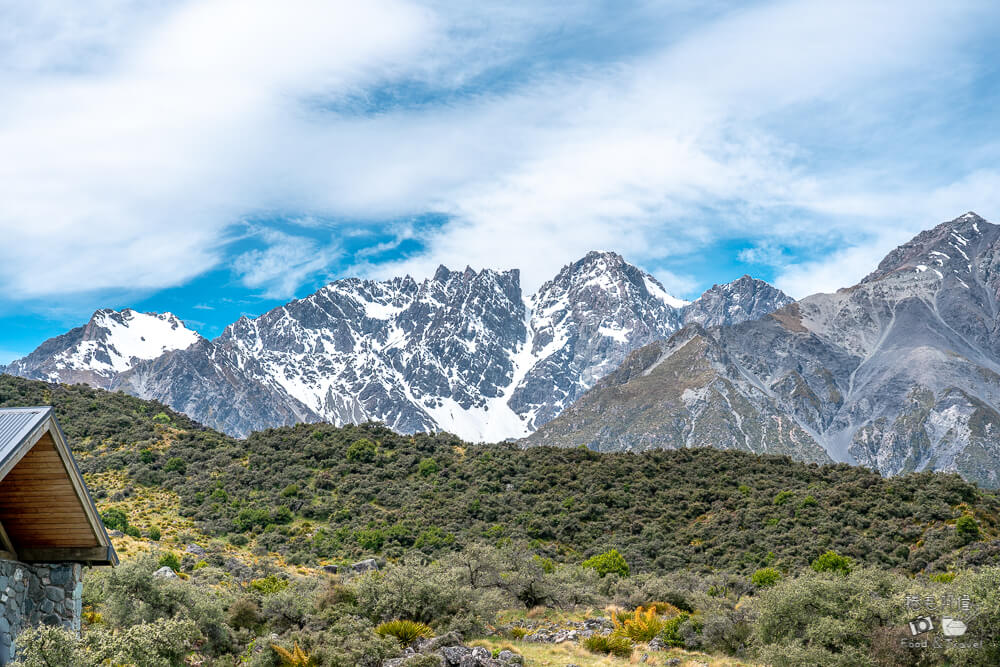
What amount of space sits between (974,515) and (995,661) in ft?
115

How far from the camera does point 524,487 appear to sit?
201 ft

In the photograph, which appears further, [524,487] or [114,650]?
[524,487]

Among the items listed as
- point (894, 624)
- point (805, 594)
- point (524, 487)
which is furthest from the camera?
point (524, 487)

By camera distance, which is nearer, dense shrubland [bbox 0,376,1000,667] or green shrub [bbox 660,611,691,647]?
dense shrubland [bbox 0,376,1000,667]

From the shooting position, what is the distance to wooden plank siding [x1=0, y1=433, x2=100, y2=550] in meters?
9.59

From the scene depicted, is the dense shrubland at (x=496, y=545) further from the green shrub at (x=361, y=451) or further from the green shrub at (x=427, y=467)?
the green shrub at (x=427, y=467)

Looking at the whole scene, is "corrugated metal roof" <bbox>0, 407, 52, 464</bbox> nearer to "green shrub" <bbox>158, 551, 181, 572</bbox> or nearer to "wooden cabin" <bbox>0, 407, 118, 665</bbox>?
"wooden cabin" <bbox>0, 407, 118, 665</bbox>

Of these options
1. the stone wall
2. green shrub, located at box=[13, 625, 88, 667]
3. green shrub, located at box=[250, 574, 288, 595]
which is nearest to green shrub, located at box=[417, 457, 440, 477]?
green shrub, located at box=[250, 574, 288, 595]

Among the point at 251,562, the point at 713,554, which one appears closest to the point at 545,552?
the point at 713,554

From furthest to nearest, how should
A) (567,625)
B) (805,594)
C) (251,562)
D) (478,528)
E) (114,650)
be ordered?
(478,528) < (251,562) < (567,625) < (805,594) < (114,650)

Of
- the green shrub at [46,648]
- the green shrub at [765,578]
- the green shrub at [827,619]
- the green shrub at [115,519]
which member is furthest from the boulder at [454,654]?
the green shrub at [115,519]

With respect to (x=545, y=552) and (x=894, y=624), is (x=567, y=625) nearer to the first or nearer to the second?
(x=894, y=624)

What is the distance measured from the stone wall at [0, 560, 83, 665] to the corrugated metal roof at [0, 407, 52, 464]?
1747 mm

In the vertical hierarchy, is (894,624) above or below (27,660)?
below
